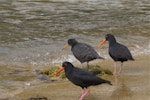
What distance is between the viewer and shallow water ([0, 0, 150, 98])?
11.4m

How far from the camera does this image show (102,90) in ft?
26.8

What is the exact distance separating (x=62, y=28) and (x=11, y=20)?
2.58m

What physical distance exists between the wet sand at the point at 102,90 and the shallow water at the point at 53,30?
1.03ft

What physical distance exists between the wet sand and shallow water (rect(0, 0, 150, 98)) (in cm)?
31

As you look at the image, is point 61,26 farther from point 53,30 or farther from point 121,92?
point 121,92

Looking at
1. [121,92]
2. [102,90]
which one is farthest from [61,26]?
[121,92]

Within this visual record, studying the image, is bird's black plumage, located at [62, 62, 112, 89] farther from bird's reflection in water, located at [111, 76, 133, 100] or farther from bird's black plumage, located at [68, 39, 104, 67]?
bird's black plumage, located at [68, 39, 104, 67]

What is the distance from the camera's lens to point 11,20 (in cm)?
1812

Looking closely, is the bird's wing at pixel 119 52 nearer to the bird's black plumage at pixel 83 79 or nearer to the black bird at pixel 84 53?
the black bird at pixel 84 53

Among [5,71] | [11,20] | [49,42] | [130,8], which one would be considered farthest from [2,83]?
[130,8]

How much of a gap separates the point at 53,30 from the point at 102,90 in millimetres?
8474

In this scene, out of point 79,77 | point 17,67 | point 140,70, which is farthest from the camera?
point 17,67

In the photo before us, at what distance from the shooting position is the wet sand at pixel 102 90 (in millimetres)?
7812

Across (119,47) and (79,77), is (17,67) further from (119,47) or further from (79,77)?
(79,77)
